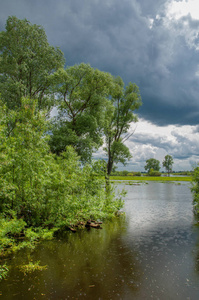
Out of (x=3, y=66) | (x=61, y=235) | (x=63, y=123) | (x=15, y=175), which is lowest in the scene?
(x=61, y=235)

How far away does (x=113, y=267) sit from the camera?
8750 millimetres

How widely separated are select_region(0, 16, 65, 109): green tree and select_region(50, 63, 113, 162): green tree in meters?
2.29

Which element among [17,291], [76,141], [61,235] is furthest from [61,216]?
[76,141]

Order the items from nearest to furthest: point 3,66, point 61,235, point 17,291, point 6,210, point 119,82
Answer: point 17,291 < point 6,210 < point 61,235 < point 3,66 < point 119,82

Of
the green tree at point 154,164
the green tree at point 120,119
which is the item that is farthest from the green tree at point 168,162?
the green tree at point 120,119

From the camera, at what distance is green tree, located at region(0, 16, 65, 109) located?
25906 millimetres

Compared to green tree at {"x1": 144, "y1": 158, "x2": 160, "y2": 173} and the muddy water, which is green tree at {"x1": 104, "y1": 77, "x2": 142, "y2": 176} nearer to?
the muddy water

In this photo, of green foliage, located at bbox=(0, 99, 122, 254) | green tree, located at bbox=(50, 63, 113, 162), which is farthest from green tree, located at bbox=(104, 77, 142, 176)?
green foliage, located at bbox=(0, 99, 122, 254)

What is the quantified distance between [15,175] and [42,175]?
147cm

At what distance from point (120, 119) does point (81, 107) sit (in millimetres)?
12910

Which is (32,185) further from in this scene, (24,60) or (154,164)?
(154,164)

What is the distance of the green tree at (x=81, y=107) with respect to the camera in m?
27.2

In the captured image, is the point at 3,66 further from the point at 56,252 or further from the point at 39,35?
the point at 56,252

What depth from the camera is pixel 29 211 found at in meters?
13.0
